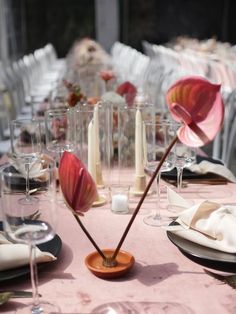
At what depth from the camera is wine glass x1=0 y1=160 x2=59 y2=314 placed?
85cm

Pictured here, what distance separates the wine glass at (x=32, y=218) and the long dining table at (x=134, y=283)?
0.06 metres

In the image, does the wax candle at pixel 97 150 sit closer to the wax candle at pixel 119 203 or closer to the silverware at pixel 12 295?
the wax candle at pixel 119 203

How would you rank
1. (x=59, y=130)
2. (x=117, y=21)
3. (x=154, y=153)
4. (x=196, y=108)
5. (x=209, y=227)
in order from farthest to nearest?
(x=117, y=21), (x=59, y=130), (x=154, y=153), (x=209, y=227), (x=196, y=108)

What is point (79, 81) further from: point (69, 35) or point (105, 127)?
point (69, 35)

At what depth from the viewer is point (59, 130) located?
1.71m

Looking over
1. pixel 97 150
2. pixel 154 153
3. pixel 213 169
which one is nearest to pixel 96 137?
pixel 97 150

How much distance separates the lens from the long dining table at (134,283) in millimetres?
914

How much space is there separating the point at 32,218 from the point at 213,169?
0.99 meters

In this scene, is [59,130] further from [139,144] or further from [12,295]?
[12,295]

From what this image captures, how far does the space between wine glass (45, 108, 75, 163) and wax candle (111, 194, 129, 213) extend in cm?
31

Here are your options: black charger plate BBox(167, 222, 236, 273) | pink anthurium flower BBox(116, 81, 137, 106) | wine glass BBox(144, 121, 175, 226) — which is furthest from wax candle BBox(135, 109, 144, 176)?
pink anthurium flower BBox(116, 81, 137, 106)

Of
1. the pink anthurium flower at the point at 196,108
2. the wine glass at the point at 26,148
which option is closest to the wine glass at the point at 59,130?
Answer: the wine glass at the point at 26,148

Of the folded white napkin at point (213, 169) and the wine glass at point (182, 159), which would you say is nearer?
the wine glass at point (182, 159)

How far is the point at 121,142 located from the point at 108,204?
11.9 inches
